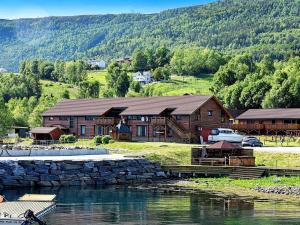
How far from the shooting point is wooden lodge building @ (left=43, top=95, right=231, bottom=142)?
3524 inches

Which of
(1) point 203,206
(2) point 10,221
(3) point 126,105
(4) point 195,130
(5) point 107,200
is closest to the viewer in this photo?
(2) point 10,221

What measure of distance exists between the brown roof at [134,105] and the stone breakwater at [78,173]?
2465cm

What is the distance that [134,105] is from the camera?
321ft

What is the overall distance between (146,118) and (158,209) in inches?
1830

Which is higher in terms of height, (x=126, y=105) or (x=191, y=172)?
(x=126, y=105)

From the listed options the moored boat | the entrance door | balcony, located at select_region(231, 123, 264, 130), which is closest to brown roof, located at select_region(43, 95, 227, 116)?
the entrance door

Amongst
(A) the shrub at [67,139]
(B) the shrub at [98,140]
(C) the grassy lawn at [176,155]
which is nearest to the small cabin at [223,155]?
(C) the grassy lawn at [176,155]

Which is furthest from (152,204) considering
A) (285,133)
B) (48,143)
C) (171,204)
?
(285,133)

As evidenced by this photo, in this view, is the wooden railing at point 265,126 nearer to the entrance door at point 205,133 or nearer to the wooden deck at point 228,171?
the entrance door at point 205,133

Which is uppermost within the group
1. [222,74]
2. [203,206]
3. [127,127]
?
[222,74]

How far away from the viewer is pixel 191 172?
2562 inches

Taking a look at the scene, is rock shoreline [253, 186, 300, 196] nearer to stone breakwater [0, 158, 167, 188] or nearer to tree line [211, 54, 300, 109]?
stone breakwater [0, 158, 167, 188]

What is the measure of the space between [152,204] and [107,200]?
470 centimetres

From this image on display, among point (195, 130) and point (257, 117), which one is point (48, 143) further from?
point (257, 117)
